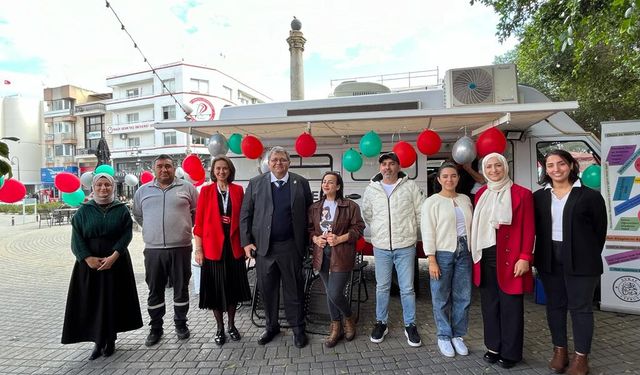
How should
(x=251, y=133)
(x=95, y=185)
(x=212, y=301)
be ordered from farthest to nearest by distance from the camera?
(x=251, y=133)
(x=212, y=301)
(x=95, y=185)

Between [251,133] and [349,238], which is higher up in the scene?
[251,133]

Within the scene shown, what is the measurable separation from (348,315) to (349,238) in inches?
34.9

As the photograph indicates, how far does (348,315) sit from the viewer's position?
358 cm

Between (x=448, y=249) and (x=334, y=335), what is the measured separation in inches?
57.0

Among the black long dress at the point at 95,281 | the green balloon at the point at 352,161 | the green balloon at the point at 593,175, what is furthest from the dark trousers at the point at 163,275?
the green balloon at the point at 593,175

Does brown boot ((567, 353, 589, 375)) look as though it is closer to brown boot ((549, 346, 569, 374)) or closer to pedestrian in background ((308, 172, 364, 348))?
brown boot ((549, 346, 569, 374))

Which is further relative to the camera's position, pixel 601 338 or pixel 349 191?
pixel 349 191

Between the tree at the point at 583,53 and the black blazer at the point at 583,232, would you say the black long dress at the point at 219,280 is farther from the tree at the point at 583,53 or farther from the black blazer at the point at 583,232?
the tree at the point at 583,53

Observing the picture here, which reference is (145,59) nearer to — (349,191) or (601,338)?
(349,191)

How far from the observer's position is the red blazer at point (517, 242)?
281 centimetres

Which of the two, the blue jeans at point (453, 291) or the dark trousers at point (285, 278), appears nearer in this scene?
the blue jeans at point (453, 291)

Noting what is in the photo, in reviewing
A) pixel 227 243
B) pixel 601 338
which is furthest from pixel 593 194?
pixel 227 243

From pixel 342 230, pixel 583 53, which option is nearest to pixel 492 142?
pixel 342 230

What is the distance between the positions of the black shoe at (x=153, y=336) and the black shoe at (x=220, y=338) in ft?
2.09
